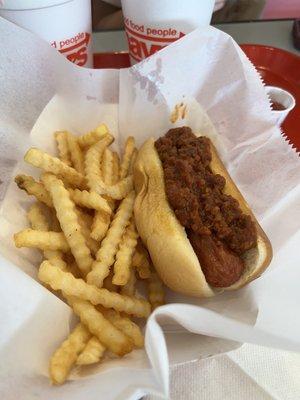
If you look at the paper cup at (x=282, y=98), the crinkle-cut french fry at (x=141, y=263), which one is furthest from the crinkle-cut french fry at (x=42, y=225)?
the paper cup at (x=282, y=98)

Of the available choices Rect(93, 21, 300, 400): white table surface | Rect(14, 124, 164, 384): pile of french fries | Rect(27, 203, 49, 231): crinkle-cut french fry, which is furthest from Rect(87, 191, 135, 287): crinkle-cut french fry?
Rect(93, 21, 300, 400): white table surface

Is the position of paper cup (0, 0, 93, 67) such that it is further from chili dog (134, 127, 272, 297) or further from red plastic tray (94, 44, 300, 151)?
chili dog (134, 127, 272, 297)

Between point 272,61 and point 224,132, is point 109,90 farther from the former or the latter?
point 272,61

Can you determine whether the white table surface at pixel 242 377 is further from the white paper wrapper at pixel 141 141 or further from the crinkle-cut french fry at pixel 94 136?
the crinkle-cut french fry at pixel 94 136

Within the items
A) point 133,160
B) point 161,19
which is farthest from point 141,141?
point 161,19

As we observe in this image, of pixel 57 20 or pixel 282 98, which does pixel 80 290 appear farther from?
pixel 282 98

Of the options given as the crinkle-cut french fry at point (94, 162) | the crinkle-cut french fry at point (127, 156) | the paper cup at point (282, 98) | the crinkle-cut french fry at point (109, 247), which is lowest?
the crinkle-cut french fry at point (109, 247)
